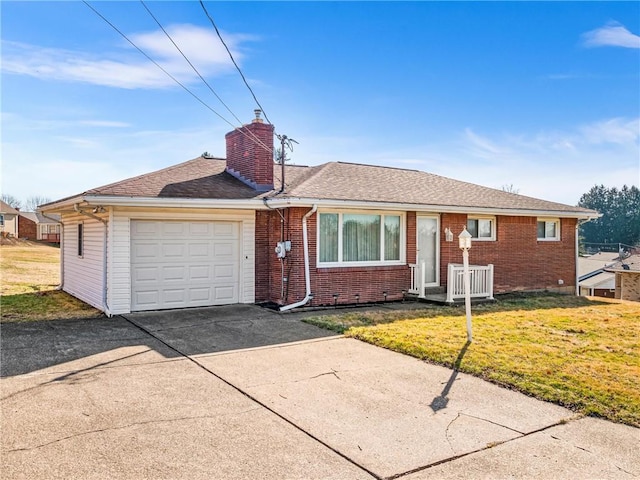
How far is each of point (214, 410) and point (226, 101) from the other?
903 centimetres

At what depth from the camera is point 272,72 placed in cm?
1157

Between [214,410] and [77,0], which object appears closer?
[214,410]

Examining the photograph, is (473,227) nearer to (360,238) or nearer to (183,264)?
(360,238)

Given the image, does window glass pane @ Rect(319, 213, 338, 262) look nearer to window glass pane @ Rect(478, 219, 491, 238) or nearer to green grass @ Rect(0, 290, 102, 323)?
window glass pane @ Rect(478, 219, 491, 238)

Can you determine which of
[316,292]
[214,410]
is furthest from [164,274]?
[214,410]

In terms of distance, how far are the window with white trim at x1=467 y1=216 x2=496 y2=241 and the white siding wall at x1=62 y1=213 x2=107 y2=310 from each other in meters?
9.94

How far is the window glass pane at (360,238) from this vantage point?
36.7ft

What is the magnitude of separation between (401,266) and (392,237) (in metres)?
0.82

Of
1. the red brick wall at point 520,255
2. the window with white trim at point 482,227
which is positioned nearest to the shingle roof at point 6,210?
the red brick wall at point 520,255

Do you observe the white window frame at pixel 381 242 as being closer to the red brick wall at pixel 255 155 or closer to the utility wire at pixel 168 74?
the red brick wall at pixel 255 155

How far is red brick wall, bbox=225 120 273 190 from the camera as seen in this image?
12117mm

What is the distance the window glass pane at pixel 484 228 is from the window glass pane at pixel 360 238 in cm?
376

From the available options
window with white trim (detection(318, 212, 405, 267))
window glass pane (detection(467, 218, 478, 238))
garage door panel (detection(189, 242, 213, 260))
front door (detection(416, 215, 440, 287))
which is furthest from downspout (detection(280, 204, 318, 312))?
window glass pane (detection(467, 218, 478, 238))

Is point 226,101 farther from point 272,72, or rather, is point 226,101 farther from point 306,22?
point 306,22
